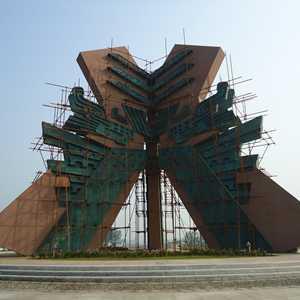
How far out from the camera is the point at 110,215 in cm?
2755

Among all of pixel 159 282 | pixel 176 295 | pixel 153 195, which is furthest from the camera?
pixel 153 195

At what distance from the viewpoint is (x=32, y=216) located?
79.6 feet

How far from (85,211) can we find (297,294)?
17879 mm

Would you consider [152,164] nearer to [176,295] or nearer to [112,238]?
[112,238]

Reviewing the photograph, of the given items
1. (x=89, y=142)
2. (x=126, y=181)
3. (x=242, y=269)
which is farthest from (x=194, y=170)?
(x=242, y=269)

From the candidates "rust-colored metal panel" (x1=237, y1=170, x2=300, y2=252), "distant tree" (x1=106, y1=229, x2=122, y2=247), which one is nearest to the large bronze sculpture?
"rust-colored metal panel" (x1=237, y1=170, x2=300, y2=252)

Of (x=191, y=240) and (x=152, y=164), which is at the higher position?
(x=152, y=164)

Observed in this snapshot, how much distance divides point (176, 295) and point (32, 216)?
15.7m

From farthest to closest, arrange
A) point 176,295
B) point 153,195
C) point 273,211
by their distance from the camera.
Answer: point 153,195 → point 273,211 → point 176,295

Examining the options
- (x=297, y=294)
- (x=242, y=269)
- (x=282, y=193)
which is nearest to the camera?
(x=297, y=294)

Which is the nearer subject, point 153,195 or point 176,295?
point 176,295

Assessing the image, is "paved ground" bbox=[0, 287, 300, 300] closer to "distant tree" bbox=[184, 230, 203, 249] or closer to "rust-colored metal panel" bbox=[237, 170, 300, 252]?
"rust-colored metal panel" bbox=[237, 170, 300, 252]

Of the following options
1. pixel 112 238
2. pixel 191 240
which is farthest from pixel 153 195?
pixel 112 238

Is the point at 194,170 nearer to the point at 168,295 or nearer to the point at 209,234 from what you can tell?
the point at 209,234
